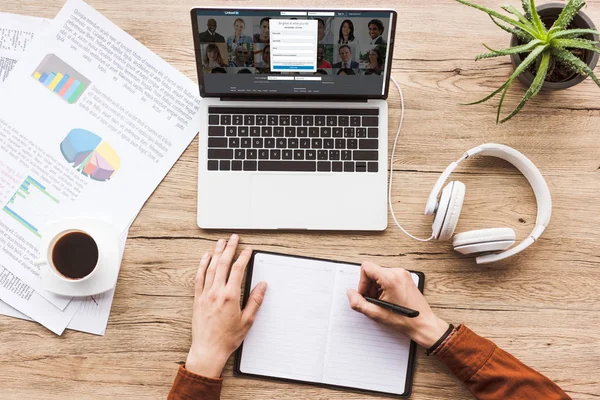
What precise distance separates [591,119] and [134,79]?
2.87 ft

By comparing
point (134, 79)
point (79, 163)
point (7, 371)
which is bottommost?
point (7, 371)

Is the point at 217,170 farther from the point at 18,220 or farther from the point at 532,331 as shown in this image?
the point at 532,331

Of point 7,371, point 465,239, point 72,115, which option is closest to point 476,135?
point 465,239

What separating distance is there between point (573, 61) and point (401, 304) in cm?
49

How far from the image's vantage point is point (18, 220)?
1028mm

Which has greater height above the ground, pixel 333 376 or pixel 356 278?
pixel 356 278

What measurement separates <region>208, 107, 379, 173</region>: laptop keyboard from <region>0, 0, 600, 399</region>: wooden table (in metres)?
0.06

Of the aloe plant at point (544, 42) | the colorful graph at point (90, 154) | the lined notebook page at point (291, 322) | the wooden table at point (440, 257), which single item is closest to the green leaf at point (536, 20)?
the aloe plant at point (544, 42)

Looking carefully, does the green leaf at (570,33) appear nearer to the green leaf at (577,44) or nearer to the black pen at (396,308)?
the green leaf at (577,44)

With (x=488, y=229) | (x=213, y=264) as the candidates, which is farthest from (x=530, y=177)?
(x=213, y=264)

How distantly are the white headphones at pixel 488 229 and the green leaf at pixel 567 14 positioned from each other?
218 millimetres

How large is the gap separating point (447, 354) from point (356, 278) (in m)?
0.21

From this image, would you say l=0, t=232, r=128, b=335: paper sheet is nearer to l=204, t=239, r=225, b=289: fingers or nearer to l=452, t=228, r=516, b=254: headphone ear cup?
l=204, t=239, r=225, b=289: fingers

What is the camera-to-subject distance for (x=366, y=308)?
0.97m
